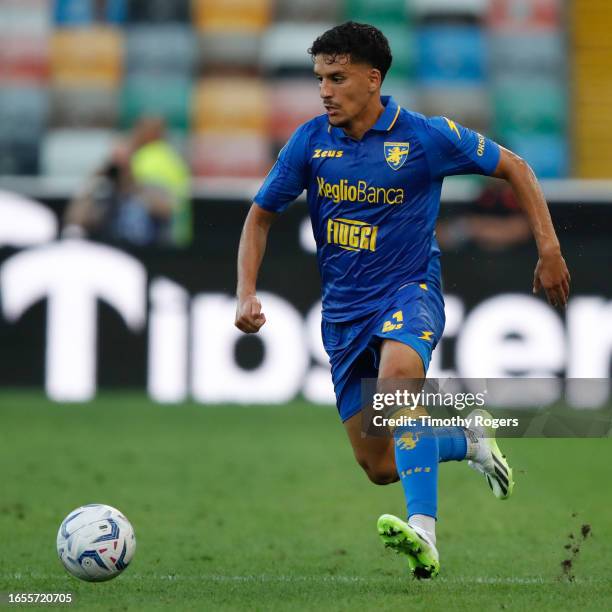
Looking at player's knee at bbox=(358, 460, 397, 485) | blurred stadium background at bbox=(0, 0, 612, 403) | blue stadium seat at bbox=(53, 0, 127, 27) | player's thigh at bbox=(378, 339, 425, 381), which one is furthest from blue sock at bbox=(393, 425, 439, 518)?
blue stadium seat at bbox=(53, 0, 127, 27)

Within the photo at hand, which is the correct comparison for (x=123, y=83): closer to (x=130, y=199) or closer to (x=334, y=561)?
(x=130, y=199)

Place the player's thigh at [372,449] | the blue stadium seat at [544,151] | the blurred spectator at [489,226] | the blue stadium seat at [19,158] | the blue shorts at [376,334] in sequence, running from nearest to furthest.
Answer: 1. the blue shorts at [376,334]
2. the player's thigh at [372,449]
3. the blurred spectator at [489,226]
4. the blue stadium seat at [19,158]
5. the blue stadium seat at [544,151]

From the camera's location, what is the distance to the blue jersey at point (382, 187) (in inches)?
229

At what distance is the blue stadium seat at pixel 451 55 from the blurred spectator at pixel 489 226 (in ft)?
17.5

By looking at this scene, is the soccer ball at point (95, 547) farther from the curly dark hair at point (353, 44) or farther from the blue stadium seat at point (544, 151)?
the blue stadium seat at point (544, 151)

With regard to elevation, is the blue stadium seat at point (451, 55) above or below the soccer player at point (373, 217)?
above

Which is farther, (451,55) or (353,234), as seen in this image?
(451,55)

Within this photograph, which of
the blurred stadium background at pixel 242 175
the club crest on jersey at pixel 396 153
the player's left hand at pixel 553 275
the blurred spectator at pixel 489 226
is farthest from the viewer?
the blurred spectator at pixel 489 226

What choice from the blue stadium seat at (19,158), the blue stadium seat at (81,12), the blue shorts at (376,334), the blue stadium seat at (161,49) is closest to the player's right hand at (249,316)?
the blue shorts at (376,334)

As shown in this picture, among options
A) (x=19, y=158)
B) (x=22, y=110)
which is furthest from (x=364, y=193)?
(x=22, y=110)

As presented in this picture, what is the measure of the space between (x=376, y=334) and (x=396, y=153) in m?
0.69

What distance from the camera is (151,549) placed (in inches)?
260

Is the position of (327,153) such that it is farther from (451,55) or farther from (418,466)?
(451,55)

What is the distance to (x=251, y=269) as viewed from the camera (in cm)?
585
